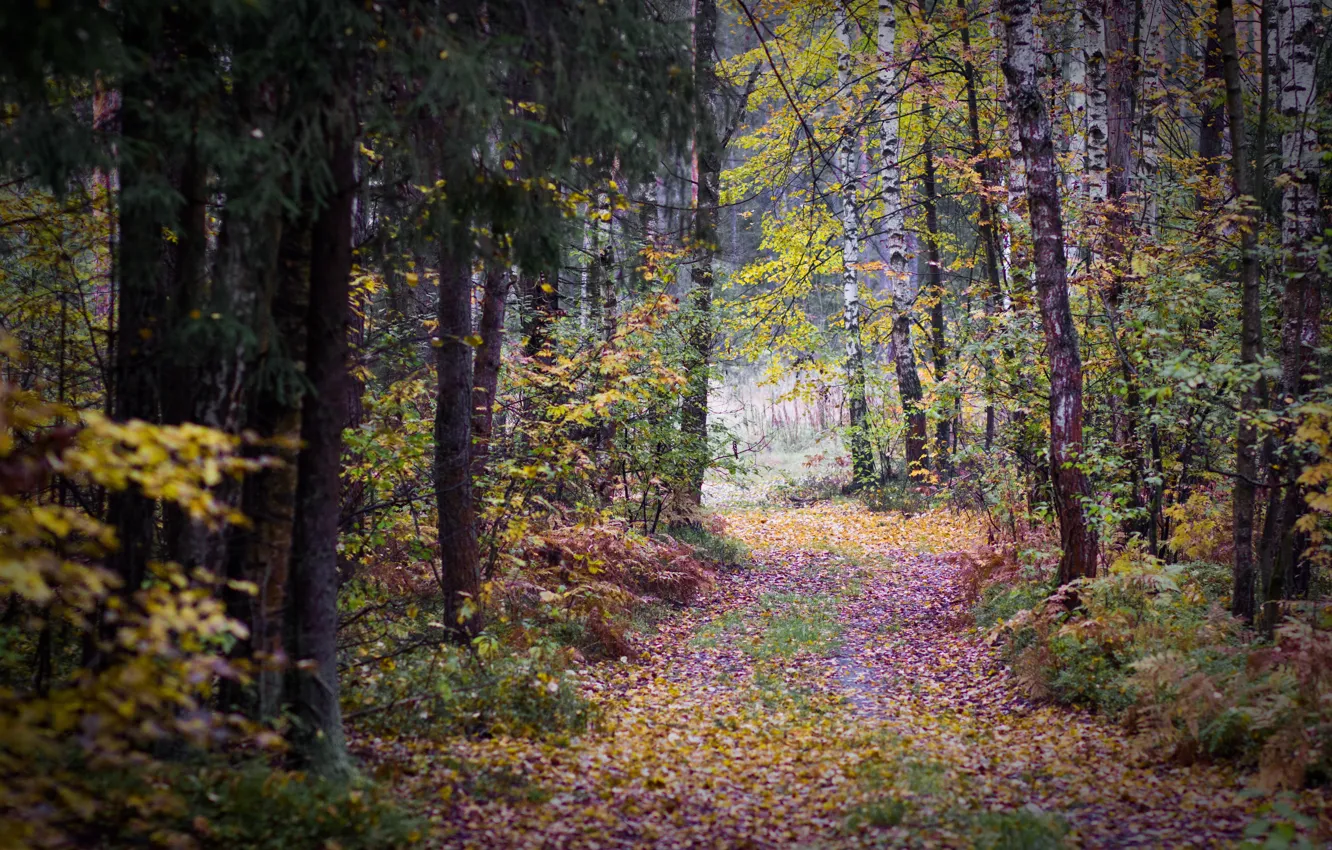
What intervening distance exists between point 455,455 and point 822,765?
3828 mm

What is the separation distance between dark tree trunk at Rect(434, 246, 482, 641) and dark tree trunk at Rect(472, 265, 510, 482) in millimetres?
715

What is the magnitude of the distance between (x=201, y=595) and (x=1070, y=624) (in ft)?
21.9

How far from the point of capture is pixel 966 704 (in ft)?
24.0

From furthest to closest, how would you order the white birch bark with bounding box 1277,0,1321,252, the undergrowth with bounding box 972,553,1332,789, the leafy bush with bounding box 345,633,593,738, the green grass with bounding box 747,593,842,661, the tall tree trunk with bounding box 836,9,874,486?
the tall tree trunk with bounding box 836,9,874,486, the green grass with bounding box 747,593,842,661, the white birch bark with bounding box 1277,0,1321,252, the leafy bush with bounding box 345,633,593,738, the undergrowth with bounding box 972,553,1332,789

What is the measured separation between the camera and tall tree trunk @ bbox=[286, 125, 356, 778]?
480 cm

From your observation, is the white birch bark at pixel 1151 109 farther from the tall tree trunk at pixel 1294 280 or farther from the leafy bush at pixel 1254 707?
the leafy bush at pixel 1254 707

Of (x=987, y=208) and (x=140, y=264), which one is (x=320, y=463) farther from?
(x=987, y=208)

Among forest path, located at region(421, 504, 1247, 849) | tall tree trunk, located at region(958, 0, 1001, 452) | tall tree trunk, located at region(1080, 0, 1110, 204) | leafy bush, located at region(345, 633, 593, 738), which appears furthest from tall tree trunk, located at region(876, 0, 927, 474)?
leafy bush, located at region(345, 633, 593, 738)

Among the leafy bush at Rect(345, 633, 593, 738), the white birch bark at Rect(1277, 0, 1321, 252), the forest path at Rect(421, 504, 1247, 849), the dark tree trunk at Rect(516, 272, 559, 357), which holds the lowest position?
the forest path at Rect(421, 504, 1247, 849)

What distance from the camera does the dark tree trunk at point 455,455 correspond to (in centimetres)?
708

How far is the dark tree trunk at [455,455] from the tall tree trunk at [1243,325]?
6.41 metres

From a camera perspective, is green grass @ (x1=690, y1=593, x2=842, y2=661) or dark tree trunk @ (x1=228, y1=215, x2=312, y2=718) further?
green grass @ (x1=690, y1=593, x2=842, y2=661)

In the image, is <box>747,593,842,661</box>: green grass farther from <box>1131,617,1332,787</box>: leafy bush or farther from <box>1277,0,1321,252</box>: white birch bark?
<box>1277,0,1321,252</box>: white birch bark

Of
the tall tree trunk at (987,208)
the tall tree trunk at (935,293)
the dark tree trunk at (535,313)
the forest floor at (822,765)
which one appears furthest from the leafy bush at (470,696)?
the tall tree trunk at (935,293)
